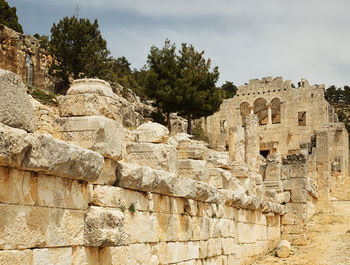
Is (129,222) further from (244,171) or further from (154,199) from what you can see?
(244,171)

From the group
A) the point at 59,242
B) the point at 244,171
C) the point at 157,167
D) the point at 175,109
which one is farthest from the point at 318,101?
the point at 59,242

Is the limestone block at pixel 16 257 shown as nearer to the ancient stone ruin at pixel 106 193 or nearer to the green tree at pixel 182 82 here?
the ancient stone ruin at pixel 106 193

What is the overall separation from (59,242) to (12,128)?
4.33ft

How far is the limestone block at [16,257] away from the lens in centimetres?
414

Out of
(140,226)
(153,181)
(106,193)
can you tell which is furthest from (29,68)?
(106,193)

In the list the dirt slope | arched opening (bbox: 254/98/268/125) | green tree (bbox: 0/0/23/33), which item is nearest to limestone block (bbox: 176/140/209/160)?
the dirt slope

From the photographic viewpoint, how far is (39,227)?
4586 millimetres

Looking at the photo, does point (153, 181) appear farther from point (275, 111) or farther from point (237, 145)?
point (275, 111)

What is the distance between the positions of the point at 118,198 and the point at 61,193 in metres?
1.12

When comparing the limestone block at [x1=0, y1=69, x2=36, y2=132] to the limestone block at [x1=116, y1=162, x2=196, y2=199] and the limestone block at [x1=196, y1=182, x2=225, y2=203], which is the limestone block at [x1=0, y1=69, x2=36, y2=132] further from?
the limestone block at [x1=196, y1=182, x2=225, y2=203]

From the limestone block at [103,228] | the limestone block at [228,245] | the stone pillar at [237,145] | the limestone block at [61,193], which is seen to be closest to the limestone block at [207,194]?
the limestone block at [228,245]

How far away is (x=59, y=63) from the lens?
26578 millimetres

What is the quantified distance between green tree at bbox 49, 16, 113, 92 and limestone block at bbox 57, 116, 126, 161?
1983 cm

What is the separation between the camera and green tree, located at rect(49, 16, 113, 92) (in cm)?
2586
